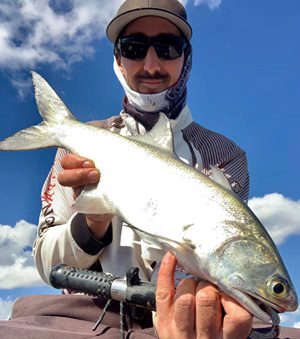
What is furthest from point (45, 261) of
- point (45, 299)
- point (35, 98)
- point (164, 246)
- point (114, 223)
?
point (164, 246)

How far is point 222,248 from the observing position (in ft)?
9.59

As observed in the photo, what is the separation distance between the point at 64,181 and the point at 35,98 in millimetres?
1144

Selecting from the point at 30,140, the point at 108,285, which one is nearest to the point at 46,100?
the point at 30,140

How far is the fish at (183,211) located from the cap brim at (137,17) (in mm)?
1656

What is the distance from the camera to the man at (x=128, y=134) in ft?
14.1

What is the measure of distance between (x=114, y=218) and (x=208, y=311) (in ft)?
6.22

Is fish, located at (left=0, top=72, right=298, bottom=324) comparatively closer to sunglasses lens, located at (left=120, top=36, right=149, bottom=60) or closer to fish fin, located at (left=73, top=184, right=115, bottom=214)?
fish fin, located at (left=73, top=184, right=115, bottom=214)

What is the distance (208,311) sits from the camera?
295cm

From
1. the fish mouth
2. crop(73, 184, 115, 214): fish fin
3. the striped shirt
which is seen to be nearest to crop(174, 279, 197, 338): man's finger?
the fish mouth

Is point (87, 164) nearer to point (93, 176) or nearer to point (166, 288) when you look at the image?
point (93, 176)

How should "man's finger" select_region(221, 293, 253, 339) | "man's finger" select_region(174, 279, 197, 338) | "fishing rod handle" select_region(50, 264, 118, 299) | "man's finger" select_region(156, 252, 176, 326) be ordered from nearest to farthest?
1. "man's finger" select_region(221, 293, 253, 339)
2. "man's finger" select_region(174, 279, 197, 338)
3. "man's finger" select_region(156, 252, 176, 326)
4. "fishing rod handle" select_region(50, 264, 118, 299)

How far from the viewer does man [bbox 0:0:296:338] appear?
4.29 m

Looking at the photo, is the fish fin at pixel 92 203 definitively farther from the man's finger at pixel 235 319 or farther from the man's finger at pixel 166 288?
the man's finger at pixel 235 319

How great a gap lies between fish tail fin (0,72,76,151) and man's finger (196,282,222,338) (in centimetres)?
202
